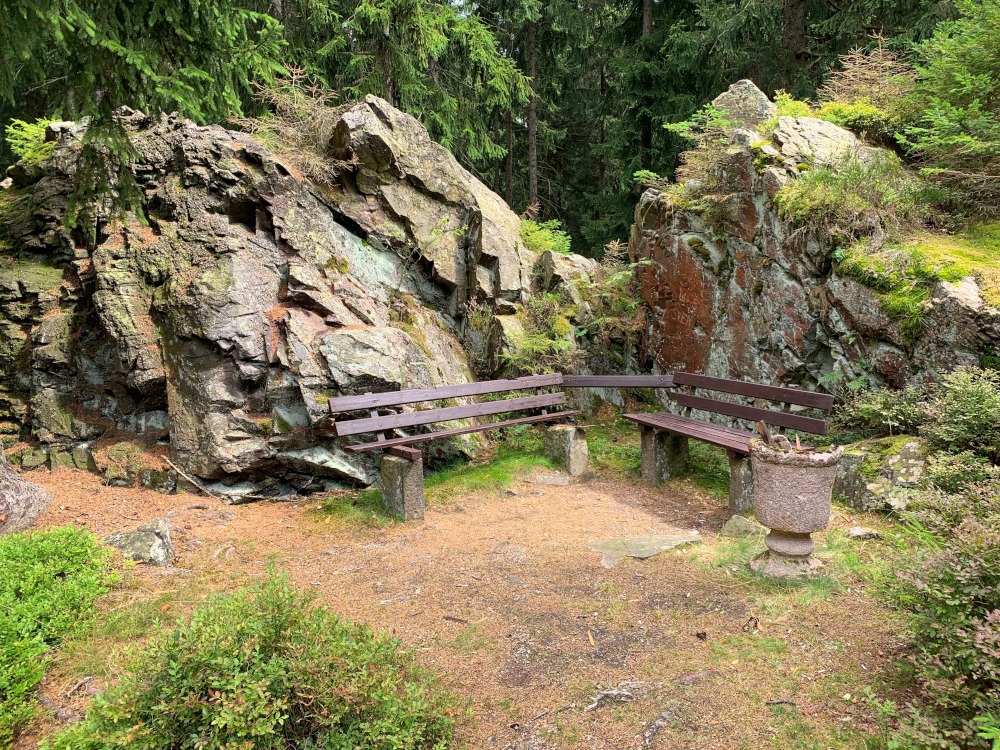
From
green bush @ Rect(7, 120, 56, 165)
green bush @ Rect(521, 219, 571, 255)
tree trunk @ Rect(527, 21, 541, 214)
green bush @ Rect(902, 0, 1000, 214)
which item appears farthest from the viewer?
tree trunk @ Rect(527, 21, 541, 214)

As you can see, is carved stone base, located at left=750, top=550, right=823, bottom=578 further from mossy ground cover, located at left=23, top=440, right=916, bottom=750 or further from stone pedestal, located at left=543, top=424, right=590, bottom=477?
stone pedestal, located at left=543, top=424, right=590, bottom=477

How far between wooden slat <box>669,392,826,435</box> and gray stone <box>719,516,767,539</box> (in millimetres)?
975

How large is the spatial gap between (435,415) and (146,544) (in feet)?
10.1

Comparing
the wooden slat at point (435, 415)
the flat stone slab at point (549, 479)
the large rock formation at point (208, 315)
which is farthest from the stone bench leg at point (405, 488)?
the flat stone slab at point (549, 479)

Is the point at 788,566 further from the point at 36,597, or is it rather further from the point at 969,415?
the point at 36,597

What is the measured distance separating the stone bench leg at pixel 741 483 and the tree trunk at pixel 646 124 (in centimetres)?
1215

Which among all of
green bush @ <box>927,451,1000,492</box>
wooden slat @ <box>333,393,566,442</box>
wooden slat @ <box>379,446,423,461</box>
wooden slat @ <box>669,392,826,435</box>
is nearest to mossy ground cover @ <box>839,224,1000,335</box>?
wooden slat @ <box>669,392,826,435</box>

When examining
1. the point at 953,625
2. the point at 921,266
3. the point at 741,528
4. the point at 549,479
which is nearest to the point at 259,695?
the point at 953,625

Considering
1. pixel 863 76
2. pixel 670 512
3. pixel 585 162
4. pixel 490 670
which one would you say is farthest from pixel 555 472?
pixel 585 162

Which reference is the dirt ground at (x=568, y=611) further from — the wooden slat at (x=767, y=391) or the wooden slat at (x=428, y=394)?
the wooden slat at (x=428, y=394)

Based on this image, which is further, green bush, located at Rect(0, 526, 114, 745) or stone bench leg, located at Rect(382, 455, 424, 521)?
stone bench leg, located at Rect(382, 455, 424, 521)

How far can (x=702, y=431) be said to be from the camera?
21.5 ft

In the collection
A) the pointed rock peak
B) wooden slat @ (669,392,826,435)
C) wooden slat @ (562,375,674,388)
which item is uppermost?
the pointed rock peak

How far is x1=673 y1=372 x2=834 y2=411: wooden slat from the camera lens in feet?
18.9
